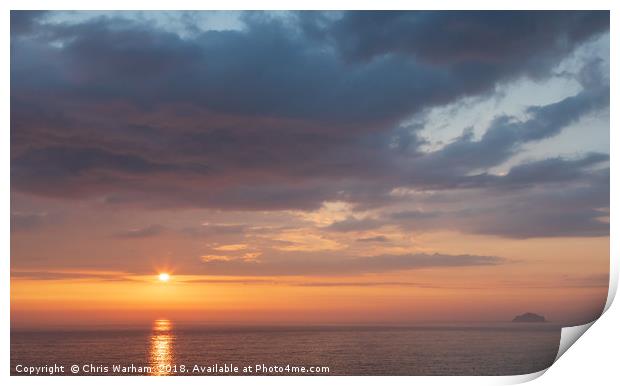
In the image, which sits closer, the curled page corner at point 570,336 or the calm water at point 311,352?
the curled page corner at point 570,336

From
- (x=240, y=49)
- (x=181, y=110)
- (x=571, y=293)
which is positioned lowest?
(x=571, y=293)

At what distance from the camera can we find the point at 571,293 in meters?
9.99

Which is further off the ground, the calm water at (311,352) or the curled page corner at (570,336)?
the curled page corner at (570,336)

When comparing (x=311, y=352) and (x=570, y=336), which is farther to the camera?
(x=311, y=352)

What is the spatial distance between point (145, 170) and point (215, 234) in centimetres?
238

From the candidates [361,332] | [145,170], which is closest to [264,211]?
[145,170]

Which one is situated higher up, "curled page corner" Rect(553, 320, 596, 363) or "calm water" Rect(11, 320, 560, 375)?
"curled page corner" Rect(553, 320, 596, 363)

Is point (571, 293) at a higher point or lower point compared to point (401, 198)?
lower

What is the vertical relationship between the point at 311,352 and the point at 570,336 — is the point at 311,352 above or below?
below

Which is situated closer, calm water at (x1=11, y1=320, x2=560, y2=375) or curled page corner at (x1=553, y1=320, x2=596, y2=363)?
curled page corner at (x1=553, y1=320, x2=596, y2=363)

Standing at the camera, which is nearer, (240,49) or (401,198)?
(240,49)
